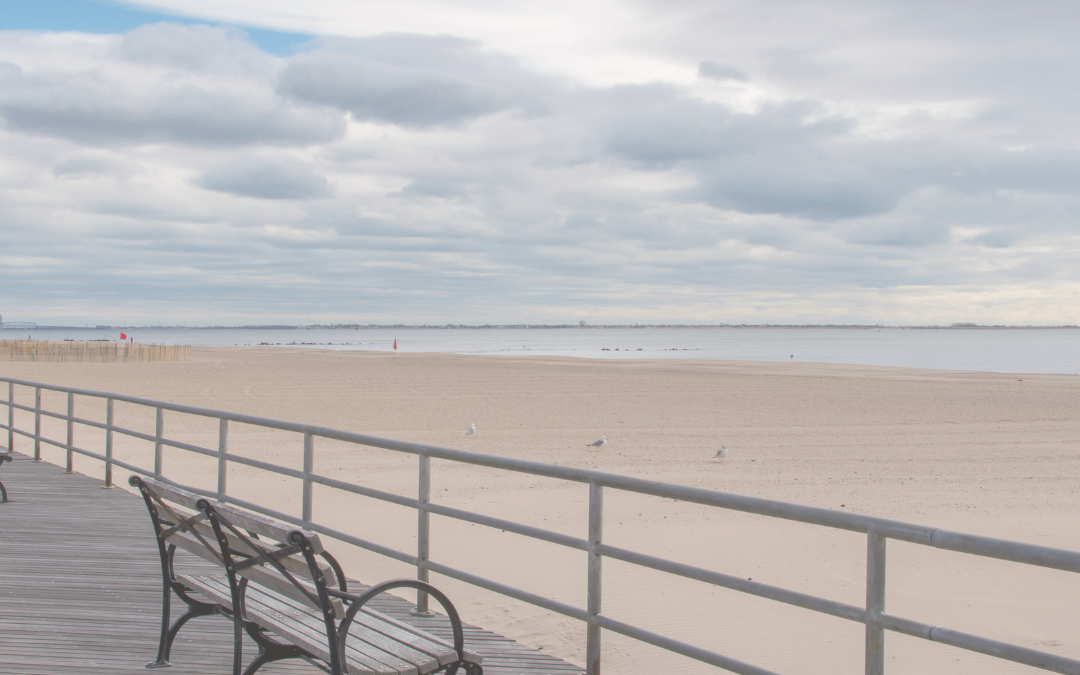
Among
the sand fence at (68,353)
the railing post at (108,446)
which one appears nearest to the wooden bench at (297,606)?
the railing post at (108,446)

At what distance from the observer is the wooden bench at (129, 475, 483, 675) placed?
9.78 ft

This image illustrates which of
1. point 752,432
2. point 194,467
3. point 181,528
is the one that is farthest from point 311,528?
point 752,432

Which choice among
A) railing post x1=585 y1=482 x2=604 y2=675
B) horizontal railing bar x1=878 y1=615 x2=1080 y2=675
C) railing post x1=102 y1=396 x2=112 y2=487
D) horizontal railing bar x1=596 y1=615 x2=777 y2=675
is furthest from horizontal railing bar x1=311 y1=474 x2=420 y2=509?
railing post x1=102 y1=396 x2=112 y2=487

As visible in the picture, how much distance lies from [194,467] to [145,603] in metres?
8.74

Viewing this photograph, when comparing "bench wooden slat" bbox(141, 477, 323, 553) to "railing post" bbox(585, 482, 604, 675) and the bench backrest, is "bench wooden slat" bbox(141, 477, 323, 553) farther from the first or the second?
"railing post" bbox(585, 482, 604, 675)

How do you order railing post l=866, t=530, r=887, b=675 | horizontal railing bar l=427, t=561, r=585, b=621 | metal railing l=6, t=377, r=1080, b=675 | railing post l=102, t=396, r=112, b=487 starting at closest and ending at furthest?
metal railing l=6, t=377, r=1080, b=675 < railing post l=866, t=530, r=887, b=675 < horizontal railing bar l=427, t=561, r=585, b=621 < railing post l=102, t=396, r=112, b=487

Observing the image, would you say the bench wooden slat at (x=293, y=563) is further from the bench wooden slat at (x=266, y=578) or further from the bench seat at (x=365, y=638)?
the bench seat at (x=365, y=638)

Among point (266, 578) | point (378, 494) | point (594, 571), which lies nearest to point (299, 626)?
point (266, 578)

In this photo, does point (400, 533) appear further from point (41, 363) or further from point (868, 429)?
point (41, 363)

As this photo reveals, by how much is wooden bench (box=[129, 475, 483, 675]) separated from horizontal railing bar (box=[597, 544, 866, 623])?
2.52 ft

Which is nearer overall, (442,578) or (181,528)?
(181,528)

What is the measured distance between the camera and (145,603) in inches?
201

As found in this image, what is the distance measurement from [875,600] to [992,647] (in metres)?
0.38

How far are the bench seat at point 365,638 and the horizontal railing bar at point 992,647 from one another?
1583mm
